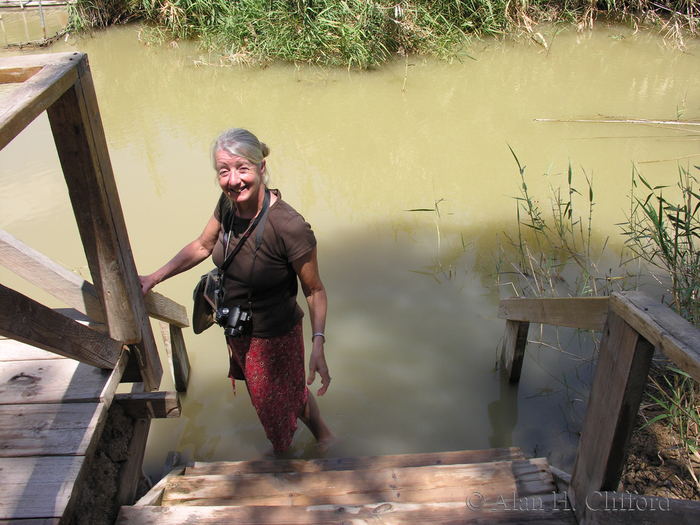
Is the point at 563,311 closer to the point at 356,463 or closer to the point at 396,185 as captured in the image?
the point at 356,463

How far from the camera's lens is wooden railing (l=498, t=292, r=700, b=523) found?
48.6 inches

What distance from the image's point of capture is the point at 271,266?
2.16 m

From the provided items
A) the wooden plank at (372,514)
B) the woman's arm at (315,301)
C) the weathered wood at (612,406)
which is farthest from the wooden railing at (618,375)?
the woman's arm at (315,301)

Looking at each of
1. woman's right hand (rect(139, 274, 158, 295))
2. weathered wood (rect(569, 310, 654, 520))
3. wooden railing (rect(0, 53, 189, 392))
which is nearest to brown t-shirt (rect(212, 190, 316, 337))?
woman's right hand (rect(139, 274, 158, 295))

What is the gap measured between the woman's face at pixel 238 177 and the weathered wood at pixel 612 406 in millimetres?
1281

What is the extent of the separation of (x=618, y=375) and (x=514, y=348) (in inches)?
66.0

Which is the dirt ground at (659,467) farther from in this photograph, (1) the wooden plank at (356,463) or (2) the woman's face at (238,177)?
(2) the woman's face at (238,177)

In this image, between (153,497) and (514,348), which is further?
(514,348)

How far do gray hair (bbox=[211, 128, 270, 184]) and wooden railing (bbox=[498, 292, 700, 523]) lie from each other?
4.04 feet

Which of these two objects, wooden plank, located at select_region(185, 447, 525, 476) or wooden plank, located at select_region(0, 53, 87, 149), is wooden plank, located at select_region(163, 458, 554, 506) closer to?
wooden plank, located at select_region(185, 447, 525, 476)

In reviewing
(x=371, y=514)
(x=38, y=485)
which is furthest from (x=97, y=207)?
(x=371, y=514)

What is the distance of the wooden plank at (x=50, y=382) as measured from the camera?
1.95m

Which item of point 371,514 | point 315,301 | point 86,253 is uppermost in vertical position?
Result: point 86,253

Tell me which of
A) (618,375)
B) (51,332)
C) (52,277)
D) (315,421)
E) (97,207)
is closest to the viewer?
(618,375)
